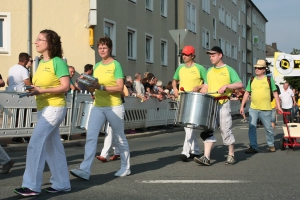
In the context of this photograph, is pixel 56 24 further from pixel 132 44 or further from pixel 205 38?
pixel 205 38

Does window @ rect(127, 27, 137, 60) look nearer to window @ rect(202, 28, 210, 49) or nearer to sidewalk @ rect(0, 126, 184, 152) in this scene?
sidewalk @ rect(0, 126, 184, 152)

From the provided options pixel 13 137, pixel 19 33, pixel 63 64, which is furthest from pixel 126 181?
pixel 19 33

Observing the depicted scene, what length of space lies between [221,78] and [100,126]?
2514 mm

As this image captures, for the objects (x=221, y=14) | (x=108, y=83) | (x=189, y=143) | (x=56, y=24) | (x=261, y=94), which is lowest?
(x=189, y=143)

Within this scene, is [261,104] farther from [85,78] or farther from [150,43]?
[150,43]

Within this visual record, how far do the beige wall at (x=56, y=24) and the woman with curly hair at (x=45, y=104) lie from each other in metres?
15.3

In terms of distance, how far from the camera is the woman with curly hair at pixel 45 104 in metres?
6.20

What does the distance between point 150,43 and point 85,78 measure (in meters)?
22.3

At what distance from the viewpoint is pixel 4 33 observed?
70.4 feet

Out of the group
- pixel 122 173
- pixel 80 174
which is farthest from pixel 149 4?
pixel 80 174

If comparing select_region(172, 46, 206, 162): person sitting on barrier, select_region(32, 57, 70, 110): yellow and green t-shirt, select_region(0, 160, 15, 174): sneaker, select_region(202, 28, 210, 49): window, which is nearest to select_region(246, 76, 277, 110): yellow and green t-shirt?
select_region(172, 46, 206, 162): person sitting on barrier

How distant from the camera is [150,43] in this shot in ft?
95.8

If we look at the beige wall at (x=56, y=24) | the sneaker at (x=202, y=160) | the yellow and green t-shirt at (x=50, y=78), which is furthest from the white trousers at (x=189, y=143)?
the beige wall at (x=56, y=24)

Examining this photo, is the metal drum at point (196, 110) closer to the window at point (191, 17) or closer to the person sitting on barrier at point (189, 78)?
the person sitting on barrier at point (189, 78)
